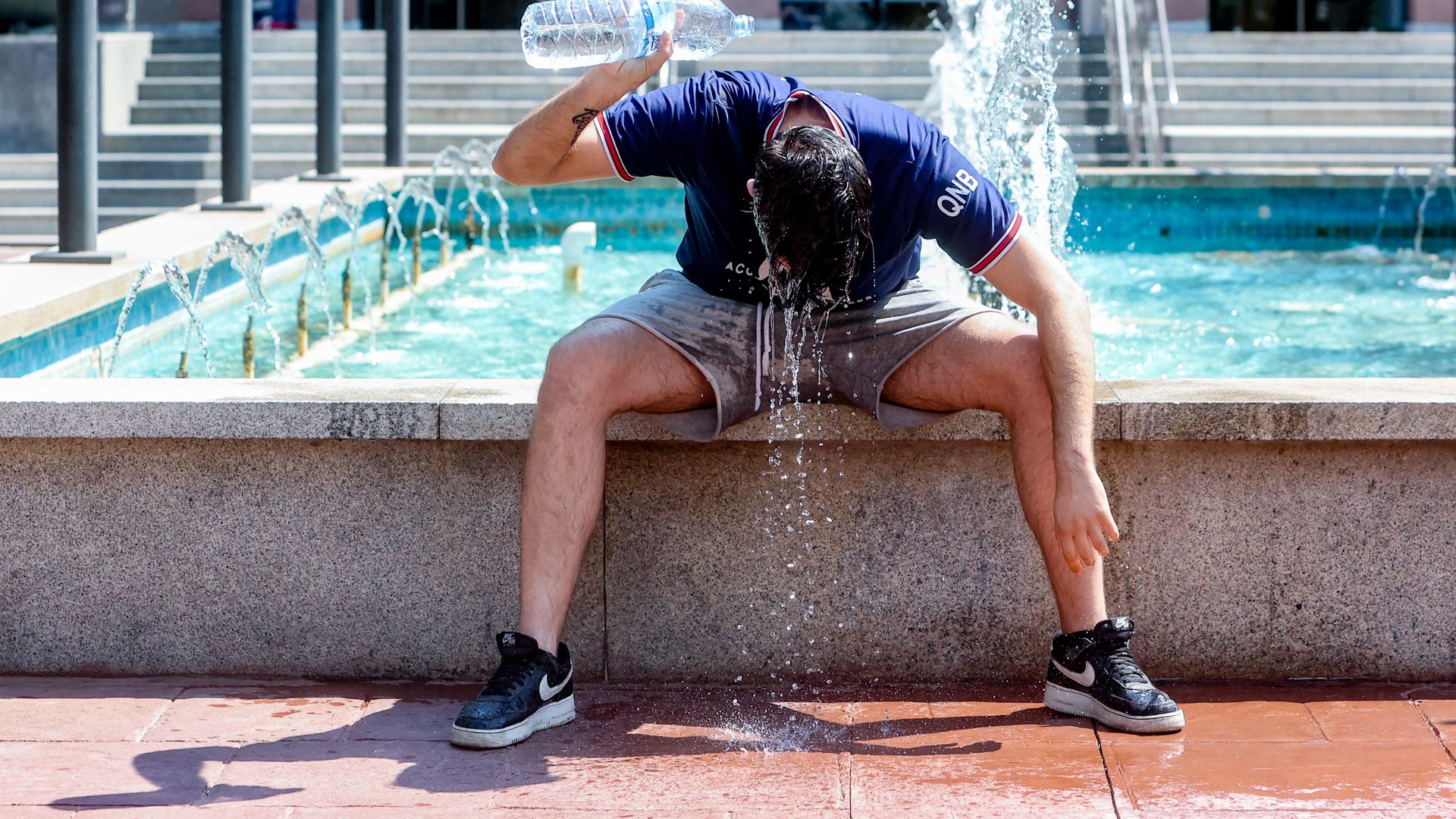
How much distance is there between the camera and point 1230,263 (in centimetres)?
948

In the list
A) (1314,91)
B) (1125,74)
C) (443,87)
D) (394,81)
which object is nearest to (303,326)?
(394,81)

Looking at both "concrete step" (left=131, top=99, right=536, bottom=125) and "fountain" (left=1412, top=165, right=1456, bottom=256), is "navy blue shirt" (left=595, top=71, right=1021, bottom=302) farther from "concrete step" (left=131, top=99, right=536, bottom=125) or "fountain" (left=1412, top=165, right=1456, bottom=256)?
"concrete step" (left=131, top=99, right=536, bottom=125)

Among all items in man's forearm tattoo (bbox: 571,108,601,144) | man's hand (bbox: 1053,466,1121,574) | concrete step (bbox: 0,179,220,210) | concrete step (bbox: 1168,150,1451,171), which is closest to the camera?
man's hand (bbox: 1053,466,1121,574)

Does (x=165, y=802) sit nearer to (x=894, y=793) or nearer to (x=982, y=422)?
(x=894, y=793)

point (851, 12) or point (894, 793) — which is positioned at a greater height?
point (851, 12)

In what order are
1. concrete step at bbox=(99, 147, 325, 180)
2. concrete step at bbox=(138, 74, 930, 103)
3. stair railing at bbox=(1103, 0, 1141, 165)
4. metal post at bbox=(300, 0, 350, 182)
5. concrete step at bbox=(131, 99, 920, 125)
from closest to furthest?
metal post at bbox=(300, 0, 350, 182) → concrete step at bbox=(99, 147, 325, 180) → stair railing at bbox=(1103, 0, 1141, 165) → concrete step at bbox=(131, 99, 920, 125) → concrete step at bbox=(138, 74, 930, 103)

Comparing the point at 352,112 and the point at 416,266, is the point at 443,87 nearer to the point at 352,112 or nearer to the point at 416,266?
the point at 352,112

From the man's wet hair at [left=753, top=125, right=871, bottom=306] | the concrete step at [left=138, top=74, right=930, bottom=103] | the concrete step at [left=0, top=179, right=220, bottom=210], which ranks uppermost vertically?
the concrete step at [left=138, top=74, right=930, bottom=103]

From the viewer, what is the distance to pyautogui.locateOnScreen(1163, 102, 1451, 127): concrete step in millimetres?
13352

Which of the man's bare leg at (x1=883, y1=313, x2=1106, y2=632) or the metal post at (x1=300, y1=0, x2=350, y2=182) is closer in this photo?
the man's bare leg at (x1=883, y1=313, x2=1106, y2=632)

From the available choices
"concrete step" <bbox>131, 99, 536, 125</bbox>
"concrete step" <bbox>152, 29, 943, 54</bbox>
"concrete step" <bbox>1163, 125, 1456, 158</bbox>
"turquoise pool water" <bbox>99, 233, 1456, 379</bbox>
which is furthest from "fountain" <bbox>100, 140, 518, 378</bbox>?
"concrete step" <bbox>1163, 125, 1456, 158</bbox>

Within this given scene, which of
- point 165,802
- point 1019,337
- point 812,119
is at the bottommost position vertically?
point 165,802

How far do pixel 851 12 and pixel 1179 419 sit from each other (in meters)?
15.7

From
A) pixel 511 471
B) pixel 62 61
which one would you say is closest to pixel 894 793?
pixel 511 471
